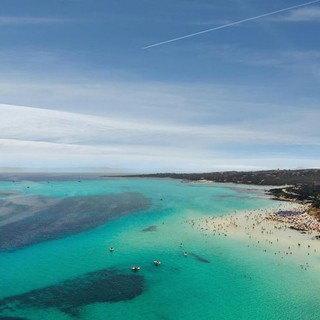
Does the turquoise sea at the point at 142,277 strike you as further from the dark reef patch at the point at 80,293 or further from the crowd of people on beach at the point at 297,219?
the crowd of people on beach at the point at 297,219

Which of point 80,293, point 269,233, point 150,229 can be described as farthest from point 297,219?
point 80,293

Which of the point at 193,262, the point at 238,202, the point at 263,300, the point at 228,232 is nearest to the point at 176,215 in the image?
the point at 228,232

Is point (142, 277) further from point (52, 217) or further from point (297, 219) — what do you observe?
point (297, 219)

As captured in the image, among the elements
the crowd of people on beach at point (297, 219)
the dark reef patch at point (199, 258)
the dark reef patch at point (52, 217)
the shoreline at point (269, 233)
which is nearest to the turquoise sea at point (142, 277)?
the dark reef patch at point (199, 258)

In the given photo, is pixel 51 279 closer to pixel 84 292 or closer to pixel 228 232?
pixel 84 292

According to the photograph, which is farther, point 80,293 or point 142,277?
point 142,277

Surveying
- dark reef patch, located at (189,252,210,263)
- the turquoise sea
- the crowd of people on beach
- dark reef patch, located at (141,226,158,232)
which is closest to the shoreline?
the crowd of people on beach

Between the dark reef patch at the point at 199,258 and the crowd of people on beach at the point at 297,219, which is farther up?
the crowd of people on beach at the point at 297,219
